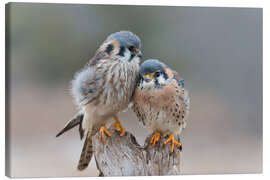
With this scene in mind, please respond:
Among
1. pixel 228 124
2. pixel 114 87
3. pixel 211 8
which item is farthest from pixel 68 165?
pixel 211 8

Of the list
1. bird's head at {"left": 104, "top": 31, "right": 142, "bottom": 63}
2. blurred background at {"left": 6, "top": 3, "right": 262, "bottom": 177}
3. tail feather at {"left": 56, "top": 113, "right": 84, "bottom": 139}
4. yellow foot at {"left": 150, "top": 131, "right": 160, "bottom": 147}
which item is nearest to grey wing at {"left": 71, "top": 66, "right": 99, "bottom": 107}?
tail feather at {"left": 56, "top": 113, "right": 84, "bottom": 139}

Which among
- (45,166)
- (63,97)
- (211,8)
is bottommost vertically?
(45,166)

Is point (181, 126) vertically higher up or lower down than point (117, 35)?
lower down

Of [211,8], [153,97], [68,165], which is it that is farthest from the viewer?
[211,8]

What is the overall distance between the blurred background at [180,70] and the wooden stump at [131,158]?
1.72 feet

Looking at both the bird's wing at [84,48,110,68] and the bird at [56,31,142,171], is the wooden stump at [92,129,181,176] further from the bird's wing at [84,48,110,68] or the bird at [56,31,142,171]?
the bird's wing at [84,48,110,68]

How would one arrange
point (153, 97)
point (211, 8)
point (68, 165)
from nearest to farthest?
point (153, 97) → point (68, 165) → point (211, 8)

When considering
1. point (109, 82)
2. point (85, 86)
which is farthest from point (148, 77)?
point (85, 86)

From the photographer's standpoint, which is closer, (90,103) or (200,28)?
(90,103)

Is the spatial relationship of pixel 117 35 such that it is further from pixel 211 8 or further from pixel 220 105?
pixel 220 105

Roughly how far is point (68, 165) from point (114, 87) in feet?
3.41

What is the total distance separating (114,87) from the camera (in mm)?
4316

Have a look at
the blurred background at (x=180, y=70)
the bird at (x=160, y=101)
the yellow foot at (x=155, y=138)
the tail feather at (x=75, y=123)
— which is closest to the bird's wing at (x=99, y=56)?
the bird at (x=160, y=101)

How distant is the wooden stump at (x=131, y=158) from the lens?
427 centimetres
